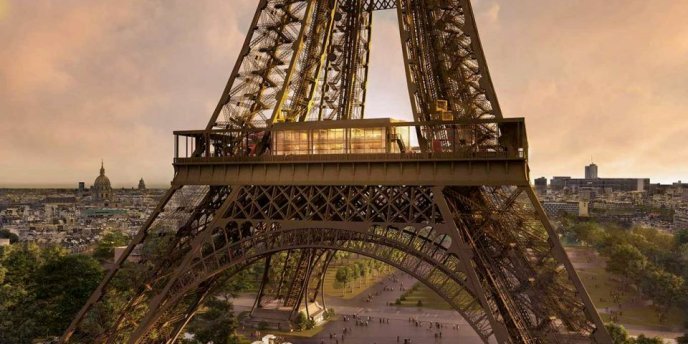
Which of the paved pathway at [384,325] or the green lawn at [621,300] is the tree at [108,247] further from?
the green lawn at [621,300]

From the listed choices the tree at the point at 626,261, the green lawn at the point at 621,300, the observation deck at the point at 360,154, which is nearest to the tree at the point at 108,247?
the observation deck at the point at 360,154

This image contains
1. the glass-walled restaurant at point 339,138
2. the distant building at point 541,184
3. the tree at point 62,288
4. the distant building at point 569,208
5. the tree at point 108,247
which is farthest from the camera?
the distant building at point 541,184

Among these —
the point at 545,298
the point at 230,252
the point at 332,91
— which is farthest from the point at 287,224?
the point at 332,91

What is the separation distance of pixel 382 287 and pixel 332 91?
46.9 metres

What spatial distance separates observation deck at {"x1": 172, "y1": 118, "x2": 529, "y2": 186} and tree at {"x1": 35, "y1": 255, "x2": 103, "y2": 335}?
24.0 meters

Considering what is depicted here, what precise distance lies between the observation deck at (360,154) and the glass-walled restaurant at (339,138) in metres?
0.05

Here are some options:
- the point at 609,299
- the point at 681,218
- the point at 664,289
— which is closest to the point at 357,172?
the point at 664,289

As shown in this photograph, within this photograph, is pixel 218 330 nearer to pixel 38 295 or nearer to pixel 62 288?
pixel 62 288

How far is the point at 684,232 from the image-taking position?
81375mm

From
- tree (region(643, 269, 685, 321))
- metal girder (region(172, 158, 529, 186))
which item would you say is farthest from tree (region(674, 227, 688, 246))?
metal girder (region(172, 158, 529, 186))

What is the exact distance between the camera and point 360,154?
25797mm

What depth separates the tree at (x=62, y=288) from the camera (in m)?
44.1

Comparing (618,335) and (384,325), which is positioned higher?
(618,335)

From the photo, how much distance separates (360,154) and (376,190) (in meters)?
2.08
